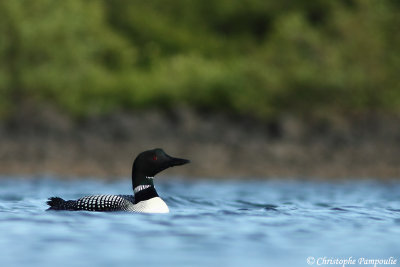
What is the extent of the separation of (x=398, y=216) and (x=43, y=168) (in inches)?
741

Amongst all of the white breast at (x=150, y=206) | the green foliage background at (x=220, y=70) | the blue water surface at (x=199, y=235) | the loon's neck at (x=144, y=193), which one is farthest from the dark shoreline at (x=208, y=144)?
the white breast at (x=150, y=206)

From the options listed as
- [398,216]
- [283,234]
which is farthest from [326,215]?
[283,234]

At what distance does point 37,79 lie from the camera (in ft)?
106

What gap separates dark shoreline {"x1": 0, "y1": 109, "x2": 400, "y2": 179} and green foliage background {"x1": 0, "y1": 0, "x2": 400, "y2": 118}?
2.56 feet

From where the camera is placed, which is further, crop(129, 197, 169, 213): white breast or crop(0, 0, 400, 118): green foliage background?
crop(0, 0, 400, 118): green foliage background

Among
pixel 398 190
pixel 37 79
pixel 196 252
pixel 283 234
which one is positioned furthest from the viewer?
pixel 37 79

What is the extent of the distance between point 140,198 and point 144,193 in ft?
0.26

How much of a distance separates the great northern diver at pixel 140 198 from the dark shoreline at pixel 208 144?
17265 millimetres

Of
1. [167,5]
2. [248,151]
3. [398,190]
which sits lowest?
[398,190]

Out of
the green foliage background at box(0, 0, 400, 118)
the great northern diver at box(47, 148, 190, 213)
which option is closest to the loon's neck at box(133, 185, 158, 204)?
the great northern diver at box(47, 148, 190, 213)

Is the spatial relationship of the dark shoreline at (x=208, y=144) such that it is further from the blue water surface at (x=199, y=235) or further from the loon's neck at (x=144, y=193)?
the loon's neck at (x=144, y=193)

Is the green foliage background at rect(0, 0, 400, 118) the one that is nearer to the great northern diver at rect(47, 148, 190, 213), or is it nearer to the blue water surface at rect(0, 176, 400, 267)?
the blue water surface at rect(0, 176, 400, 267)

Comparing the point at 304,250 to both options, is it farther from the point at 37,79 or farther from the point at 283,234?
the point at 37,79

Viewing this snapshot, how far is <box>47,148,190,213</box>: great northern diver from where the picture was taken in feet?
39.7
